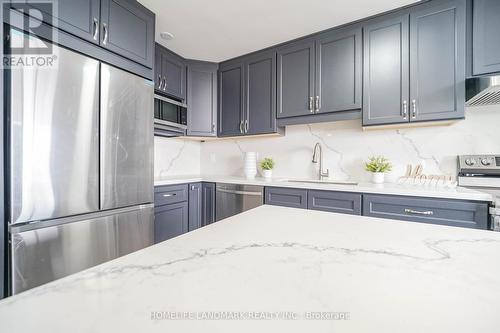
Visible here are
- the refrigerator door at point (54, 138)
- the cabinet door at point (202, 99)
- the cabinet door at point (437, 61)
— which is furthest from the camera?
the cabinet door at point (202, 99)

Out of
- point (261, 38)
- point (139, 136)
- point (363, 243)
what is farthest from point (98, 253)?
point (261, 38)

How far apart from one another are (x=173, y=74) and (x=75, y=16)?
48.5 inches

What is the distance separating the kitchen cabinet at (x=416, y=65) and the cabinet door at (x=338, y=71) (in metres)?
0.08

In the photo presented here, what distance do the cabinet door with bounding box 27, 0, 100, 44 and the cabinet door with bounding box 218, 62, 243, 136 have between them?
1511 mm

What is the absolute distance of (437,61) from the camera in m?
1.76

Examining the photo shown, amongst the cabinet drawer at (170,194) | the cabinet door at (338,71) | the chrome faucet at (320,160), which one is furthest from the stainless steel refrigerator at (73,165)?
the chrome faucet at (320,160)

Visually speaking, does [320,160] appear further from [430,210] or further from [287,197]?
[430,210]

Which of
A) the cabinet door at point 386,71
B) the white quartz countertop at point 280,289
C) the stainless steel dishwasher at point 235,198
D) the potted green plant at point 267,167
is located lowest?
the stainless steel dishwasher at point 235,198

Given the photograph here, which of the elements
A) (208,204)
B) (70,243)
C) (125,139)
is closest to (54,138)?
(125,139)

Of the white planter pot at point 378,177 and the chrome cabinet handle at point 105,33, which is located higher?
the chrome cabinet handle at point 105,33

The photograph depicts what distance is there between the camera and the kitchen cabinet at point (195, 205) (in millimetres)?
2553

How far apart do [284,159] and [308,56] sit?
1.17 metres

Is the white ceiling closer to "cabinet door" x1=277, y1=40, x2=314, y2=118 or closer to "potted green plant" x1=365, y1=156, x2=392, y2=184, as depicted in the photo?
"cabinet door" x1=277, y1=40, x2=314, y2=118

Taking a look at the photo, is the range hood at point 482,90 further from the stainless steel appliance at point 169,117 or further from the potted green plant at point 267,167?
the stainless steel appliance at point 169,117
